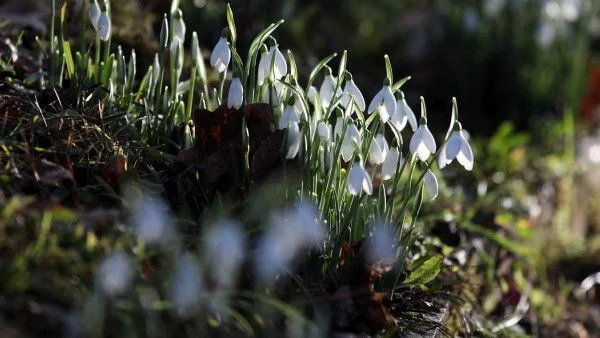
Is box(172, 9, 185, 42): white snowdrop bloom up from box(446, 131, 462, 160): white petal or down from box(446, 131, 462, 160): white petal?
up

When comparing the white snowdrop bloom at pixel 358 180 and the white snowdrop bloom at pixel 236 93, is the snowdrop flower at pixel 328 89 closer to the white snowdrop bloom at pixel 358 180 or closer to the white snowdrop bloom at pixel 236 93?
the white snowdrop bloom at pixel 236 93

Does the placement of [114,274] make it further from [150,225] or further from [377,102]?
[377,102]

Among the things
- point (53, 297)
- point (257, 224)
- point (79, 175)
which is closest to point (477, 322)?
point (257, 224)

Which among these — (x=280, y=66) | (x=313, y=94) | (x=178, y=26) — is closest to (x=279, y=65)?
(x=280, y=66)

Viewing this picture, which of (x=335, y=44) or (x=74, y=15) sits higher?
(x=74, y=15)

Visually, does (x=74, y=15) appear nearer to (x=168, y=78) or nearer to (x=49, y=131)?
(x=168, y=78)

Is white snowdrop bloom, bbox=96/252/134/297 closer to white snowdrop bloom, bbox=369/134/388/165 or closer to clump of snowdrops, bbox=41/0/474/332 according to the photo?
clump of snowdrops, bbox=41/0/474/332

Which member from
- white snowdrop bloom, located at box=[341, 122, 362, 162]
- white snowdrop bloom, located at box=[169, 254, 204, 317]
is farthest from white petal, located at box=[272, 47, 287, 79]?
white snowdrop bloom, located at box=[169, 254, 204, 317]
